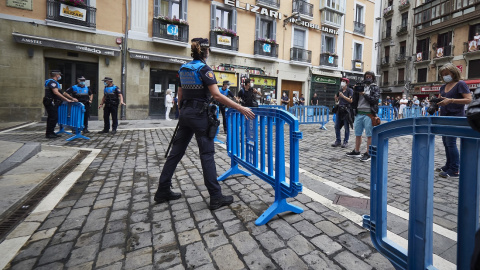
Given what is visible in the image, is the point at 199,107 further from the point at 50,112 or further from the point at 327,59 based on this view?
the point at 327,59

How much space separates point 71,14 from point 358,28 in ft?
73.7

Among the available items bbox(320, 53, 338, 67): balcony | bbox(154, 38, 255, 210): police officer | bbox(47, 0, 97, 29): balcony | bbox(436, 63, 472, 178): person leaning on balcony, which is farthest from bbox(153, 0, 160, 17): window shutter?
bbox(436, 63, 472, 178): person leaning on balcony

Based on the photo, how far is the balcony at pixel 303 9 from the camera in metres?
20.1

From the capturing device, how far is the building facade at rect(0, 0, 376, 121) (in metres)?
12.4

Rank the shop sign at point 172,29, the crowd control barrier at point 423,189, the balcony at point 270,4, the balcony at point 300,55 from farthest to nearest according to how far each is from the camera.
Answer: the balcony at point 300,55 < the balcony at point 270,4 < the shop sign at point 172,29 < the crowd control barrier at point 423,189

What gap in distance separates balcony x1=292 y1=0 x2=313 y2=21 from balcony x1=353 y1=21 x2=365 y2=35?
5715 millimetres

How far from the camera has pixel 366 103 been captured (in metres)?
5.36

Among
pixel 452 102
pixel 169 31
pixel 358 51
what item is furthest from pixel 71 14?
pixel 358 51

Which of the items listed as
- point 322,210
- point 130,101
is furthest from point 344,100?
point 130,101

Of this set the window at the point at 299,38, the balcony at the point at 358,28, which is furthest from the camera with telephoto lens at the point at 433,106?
the balcony at the point at 358,28

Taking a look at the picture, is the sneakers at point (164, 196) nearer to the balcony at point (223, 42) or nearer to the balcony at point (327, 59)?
the balcony at point (223, 42)

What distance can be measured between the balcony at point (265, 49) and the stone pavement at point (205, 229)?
16.0 metres

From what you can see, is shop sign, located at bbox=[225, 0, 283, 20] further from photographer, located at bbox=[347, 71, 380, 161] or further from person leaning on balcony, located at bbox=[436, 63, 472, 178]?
person leaning on balcony, located at bbox=[436, 63, 472, 178]

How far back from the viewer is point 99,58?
13.9 meters
